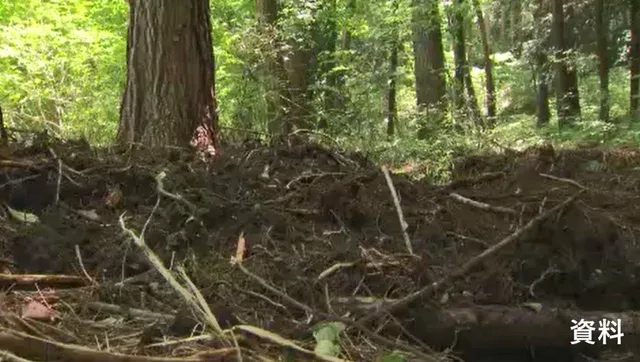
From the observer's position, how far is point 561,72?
40.4ft

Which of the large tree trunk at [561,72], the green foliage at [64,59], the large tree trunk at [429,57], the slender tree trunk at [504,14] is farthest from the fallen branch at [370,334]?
the slender tree trunk at [504,14]

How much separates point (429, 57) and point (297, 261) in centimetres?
1090

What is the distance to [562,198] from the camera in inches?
149

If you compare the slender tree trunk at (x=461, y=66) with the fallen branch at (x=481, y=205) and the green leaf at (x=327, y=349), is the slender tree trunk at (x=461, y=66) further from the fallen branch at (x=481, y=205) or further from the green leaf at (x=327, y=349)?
the green leaf at (x=327, y=349)

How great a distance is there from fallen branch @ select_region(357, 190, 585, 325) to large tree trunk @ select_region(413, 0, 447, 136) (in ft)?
28.6

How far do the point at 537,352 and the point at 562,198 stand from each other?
1.23 m

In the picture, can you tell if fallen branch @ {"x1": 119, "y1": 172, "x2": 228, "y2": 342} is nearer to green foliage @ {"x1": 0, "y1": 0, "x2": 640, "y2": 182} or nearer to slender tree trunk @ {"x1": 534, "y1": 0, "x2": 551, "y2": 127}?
green foliage @ {"x1": 0, "y1": 0, "x2": 640, "y2": 182}

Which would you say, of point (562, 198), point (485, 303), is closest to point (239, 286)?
point (485, 303)

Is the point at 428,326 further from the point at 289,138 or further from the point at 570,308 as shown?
the point at 289,138

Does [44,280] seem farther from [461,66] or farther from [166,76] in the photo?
[461,66]

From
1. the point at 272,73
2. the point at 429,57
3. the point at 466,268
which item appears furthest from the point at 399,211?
the point at 429,57

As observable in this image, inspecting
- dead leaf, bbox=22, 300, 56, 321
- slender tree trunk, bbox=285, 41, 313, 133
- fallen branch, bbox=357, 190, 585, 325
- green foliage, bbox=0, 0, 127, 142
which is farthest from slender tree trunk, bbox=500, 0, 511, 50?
dead leaf, bbox=22, 300, 56, 321

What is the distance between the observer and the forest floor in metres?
2.48

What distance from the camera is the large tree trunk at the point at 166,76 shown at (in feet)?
16.9
